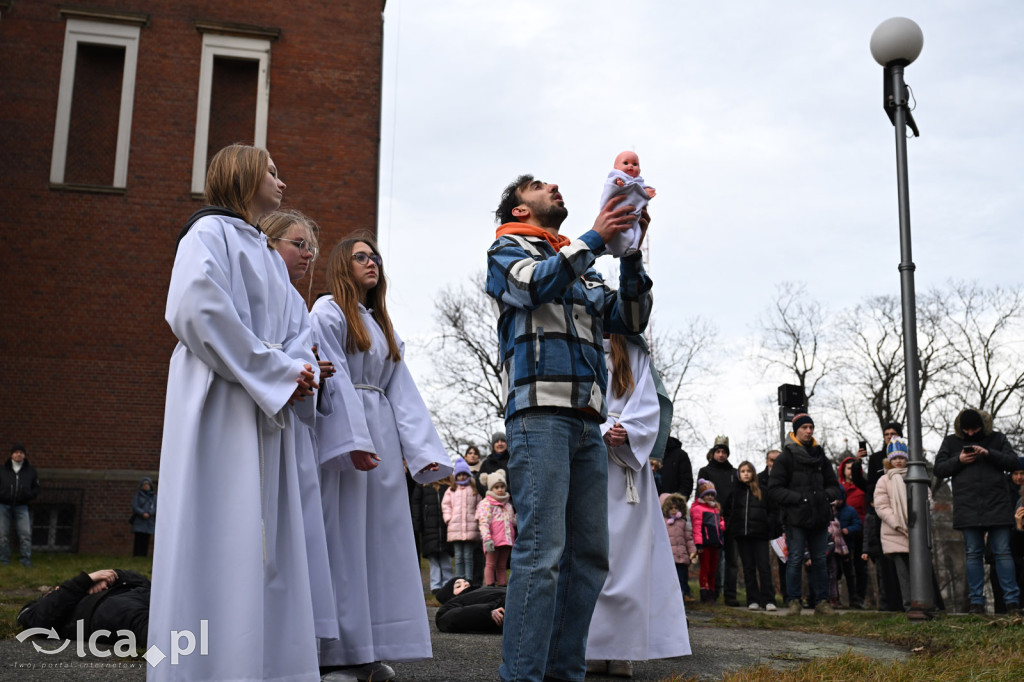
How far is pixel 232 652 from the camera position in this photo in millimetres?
3600

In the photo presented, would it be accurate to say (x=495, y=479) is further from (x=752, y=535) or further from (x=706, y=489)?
(x=752, y=535)

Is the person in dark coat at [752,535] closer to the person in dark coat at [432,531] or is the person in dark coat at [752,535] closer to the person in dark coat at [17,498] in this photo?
the person in dark coat at [432,531]

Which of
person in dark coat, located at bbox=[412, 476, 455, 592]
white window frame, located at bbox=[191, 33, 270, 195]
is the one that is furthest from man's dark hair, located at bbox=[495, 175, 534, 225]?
white window frame, located at bbox=[191, 33, 270, 195]

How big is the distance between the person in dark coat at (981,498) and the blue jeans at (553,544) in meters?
7.38

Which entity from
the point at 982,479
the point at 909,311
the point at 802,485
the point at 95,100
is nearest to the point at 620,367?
the point at 909,311

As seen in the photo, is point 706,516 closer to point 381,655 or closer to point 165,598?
point 381,655

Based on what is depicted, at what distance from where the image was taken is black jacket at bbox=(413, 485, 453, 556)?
498 inches

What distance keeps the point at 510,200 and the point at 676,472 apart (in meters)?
8.95

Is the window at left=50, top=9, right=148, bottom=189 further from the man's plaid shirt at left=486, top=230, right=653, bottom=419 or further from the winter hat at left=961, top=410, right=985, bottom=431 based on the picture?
the man's plaid shirt at left=486, top=230, right=653, bottom=419

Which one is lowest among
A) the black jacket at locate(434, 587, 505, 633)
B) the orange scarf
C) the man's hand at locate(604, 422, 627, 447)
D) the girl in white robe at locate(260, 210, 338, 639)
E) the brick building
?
the black jacket at locate(434, 587, 505, 633)

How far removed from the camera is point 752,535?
1227 centimetres

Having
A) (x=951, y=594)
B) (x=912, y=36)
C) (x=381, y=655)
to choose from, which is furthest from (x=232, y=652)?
(x=951, y=594)

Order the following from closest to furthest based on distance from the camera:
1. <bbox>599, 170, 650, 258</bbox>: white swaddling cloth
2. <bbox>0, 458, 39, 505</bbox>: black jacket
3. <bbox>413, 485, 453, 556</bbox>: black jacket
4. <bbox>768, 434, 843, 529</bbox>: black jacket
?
<bbox>599, 170, 650, 258</bbox>: white swaddling cloth < <bbox>768, 434, 843, 529</bbox>: black jacket < <bbox>413, 485, 453, 556</bbox>: black jacket < <bbox>0, 458, 39, 505</bbox>: black jacket

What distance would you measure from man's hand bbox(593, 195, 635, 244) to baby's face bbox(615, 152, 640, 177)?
0.13 m
